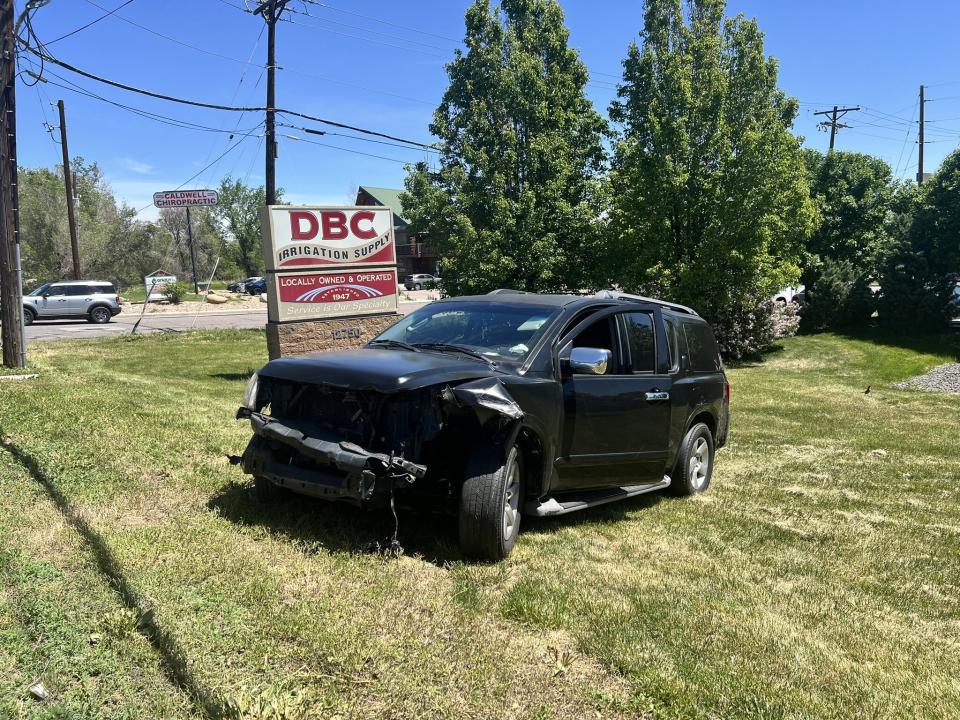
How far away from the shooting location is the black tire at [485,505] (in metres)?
4.50

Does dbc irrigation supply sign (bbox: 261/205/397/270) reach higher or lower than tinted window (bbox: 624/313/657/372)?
higher

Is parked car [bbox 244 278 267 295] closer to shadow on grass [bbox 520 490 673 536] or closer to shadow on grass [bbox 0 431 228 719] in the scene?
shadow on grass [bbox 520 490 673 536]

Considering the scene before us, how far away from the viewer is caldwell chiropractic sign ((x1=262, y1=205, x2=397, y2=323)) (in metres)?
12.4

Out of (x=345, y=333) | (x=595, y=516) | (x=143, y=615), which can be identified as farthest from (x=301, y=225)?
(x=143, y=615)

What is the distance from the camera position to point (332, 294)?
13.1 metres

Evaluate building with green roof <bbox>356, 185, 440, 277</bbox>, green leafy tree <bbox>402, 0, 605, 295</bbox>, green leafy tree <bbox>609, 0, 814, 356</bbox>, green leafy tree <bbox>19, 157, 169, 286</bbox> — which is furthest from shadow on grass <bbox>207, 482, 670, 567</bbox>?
building with green roof <bbox>356, 185, 440, 277</bbox>

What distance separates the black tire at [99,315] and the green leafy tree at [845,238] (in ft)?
88.3

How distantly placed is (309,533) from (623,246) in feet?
57.7

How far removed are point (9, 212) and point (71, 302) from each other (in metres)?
19.4

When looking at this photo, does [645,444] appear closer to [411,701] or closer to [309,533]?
[309,533]

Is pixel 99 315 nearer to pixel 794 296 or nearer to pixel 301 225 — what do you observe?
pixel 301 225

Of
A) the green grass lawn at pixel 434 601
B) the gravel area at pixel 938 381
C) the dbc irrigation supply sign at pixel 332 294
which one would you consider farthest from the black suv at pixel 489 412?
the gravel area at pixel 938 381

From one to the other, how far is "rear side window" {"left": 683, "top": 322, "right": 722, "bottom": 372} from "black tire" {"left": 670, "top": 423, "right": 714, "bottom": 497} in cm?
57

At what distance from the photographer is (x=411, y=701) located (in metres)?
3.10
